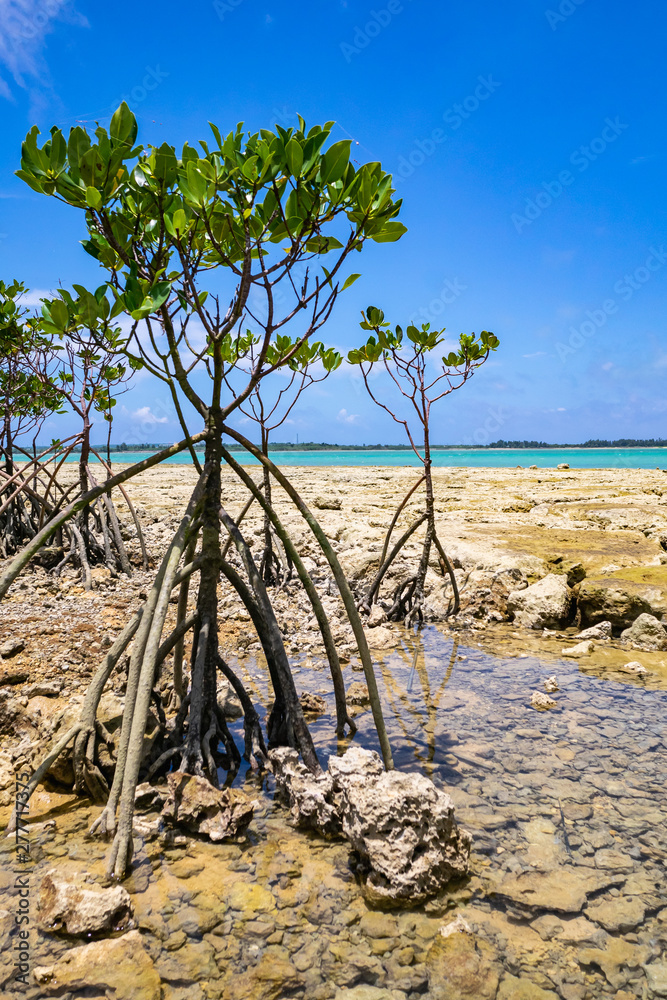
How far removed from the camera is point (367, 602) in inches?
314

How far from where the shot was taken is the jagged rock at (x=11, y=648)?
4750mm

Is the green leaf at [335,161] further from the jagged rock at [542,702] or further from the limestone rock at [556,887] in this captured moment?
the jagged rock at [542,702]

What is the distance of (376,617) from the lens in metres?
7.86

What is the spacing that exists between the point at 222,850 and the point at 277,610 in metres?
4.80

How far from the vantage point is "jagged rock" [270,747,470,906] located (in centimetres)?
275

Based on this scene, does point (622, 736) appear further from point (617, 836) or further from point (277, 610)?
point (277, 610)

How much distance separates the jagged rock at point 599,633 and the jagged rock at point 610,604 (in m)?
0.10

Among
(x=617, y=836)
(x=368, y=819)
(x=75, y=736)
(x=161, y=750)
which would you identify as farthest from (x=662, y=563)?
(x=75, y=736)

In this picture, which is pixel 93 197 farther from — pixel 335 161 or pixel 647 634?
pixel 647 634

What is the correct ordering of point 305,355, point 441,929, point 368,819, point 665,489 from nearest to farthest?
point 441,929
point 368,819
point 305,355
point 665,489

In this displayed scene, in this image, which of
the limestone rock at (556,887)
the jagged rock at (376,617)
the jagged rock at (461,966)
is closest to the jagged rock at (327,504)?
the jagged rock at (376,617)

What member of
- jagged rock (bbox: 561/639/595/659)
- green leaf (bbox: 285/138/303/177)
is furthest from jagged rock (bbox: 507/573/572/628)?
green leaf (bbox: 285/138/303/177)

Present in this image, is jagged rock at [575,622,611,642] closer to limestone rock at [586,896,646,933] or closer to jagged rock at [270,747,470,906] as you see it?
limestone rock at [586,896,646,933]

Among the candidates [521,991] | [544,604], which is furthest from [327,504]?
[521,991]
